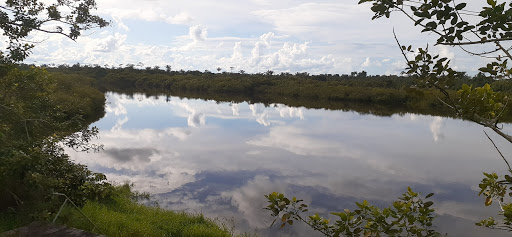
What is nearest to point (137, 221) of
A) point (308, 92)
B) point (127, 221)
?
point (127, 221)

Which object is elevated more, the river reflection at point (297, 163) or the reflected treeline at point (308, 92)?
the reflected treeline at point (308, 92)

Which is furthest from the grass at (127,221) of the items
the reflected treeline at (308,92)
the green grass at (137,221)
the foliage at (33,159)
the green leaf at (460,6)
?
the reflected treeline at (308,92)

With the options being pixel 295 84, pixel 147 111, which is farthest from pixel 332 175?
pixel 295 84

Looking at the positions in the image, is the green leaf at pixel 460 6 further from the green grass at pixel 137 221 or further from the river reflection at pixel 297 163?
the river reflection at pixel 297 163

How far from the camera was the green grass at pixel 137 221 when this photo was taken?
8562mm

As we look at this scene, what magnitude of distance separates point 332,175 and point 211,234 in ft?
30.5

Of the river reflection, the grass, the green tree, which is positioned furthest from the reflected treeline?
the green tree

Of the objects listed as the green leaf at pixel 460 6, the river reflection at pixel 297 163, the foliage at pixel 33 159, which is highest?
the green leaf at pixel 460 6

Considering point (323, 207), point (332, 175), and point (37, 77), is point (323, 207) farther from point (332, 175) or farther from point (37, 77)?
point (37, 77)

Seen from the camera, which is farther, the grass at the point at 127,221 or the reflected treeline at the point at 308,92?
the reflected treeline at the point at 308,92

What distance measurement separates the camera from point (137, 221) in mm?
9672

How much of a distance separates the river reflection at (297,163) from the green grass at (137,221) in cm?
136

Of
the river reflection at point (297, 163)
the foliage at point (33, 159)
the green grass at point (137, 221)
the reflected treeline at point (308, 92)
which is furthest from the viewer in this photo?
the reflected treeline at point (308, 92)

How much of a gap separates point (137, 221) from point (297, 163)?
37.2 feet
